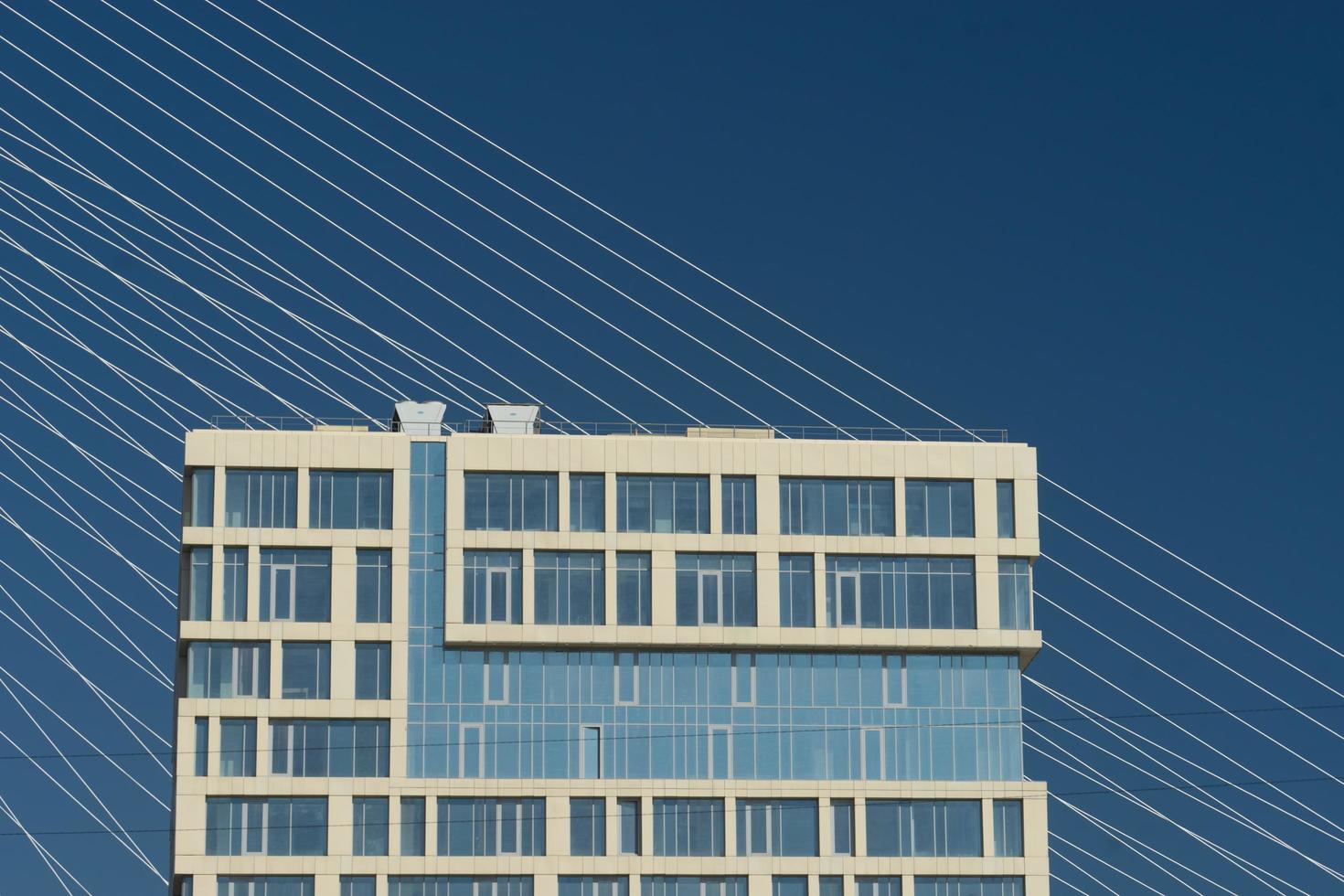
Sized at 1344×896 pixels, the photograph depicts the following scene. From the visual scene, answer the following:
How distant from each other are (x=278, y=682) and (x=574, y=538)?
542 inches

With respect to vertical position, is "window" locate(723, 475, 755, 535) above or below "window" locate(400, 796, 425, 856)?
above

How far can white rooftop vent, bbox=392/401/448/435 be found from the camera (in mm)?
184125

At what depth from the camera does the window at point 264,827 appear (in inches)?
6924

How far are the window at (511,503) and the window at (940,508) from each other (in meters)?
15.0

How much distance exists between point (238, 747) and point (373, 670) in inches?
254

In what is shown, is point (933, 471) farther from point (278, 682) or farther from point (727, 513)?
point (278, 682)

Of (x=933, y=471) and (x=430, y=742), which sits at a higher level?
(x=933, y=471)

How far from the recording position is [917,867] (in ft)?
582

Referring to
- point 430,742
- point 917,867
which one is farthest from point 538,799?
point 917,867

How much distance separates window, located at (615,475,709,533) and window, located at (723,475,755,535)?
82 centimetres

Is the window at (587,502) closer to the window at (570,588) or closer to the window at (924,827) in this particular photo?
the window at (570,588)

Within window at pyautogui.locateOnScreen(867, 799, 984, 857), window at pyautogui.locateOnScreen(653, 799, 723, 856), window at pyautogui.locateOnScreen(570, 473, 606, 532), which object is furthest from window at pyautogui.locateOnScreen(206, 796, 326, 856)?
window at pyautogui.locateOnScreen(867, 799, 984, 857)

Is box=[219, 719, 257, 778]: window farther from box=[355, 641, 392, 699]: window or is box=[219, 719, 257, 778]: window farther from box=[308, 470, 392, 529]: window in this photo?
box=[308, 470, 392, 529]: window

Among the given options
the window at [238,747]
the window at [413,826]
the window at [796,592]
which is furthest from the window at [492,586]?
the window at [796,592]
